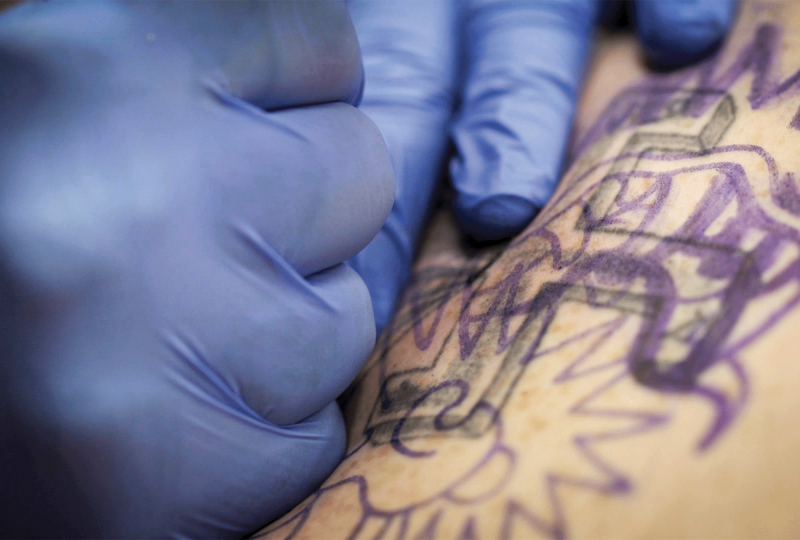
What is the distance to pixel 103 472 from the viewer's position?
50 centimetres

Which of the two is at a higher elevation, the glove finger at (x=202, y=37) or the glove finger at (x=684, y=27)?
the glove finger at (x=684, y=27)

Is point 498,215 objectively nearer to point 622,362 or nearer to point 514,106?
point 514,106

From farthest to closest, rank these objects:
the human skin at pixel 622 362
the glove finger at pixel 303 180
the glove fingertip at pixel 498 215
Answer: the glove fingertip at pixel 498 215, the glove finger at pixel 303 180, the human skin at pixel 622 362

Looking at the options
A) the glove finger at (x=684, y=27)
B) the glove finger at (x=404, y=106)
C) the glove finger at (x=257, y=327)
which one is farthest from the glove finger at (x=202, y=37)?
the glove finger at (x=684, y=27)

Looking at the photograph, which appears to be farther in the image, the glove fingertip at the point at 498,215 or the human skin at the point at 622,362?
the glove fingertip at the point at 498,215

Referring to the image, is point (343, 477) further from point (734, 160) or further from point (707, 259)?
point (734, 160)

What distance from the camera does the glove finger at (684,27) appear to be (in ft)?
2.74

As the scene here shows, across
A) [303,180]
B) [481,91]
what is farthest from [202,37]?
[481,91]

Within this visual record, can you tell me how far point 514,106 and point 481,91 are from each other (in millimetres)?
84

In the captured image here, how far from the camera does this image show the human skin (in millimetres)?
418

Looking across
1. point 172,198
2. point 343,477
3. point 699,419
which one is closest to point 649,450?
point 699,419

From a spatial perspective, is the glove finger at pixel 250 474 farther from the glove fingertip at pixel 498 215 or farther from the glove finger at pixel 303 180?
the glove fingertip at pixel 498 215

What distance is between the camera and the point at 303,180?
21.7 inches

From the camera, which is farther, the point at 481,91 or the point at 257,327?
the point at 481,91
